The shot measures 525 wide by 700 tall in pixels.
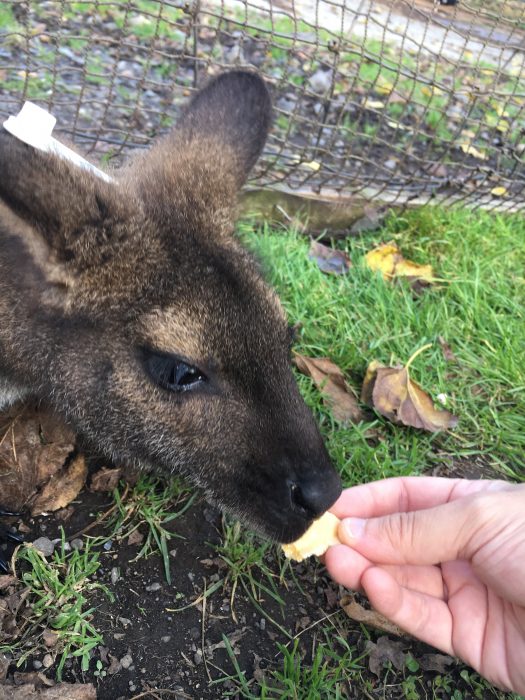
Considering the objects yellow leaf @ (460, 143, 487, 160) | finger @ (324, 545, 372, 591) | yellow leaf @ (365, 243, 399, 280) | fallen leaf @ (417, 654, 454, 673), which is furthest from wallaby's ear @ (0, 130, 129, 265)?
yellow leaf @ (460, 143, 487, 160)

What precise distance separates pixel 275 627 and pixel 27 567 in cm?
111

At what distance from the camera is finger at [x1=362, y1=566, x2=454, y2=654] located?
8.57ft

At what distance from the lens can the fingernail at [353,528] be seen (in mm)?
2738

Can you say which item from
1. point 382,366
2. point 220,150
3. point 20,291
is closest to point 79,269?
point 20,291

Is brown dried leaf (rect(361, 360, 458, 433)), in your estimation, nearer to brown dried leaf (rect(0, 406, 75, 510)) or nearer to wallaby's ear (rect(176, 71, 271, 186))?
wallaby's ear (rect(176, 71, 271, 186))

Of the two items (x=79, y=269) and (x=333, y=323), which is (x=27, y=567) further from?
(x=333, y=323)

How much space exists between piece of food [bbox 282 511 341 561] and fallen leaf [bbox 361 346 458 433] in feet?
3.50

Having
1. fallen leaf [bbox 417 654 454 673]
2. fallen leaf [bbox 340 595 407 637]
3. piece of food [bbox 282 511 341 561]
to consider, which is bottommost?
fallen leaf [bbox 417 654 454 673]

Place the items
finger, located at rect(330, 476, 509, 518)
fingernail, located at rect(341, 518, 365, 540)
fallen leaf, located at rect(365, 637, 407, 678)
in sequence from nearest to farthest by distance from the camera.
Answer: fingernail, located at rect(341, 518, 365, 540), fallen leaf, located at rect(365, 637, 407, 678), finger, located at rect(330, 476, 509, 518)

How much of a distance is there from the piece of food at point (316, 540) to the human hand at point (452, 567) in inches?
1.7

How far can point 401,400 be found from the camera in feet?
12.6

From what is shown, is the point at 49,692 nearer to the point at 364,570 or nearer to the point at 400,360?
the point at 364,570

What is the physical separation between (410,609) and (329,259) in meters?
2.97

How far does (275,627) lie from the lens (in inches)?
115
